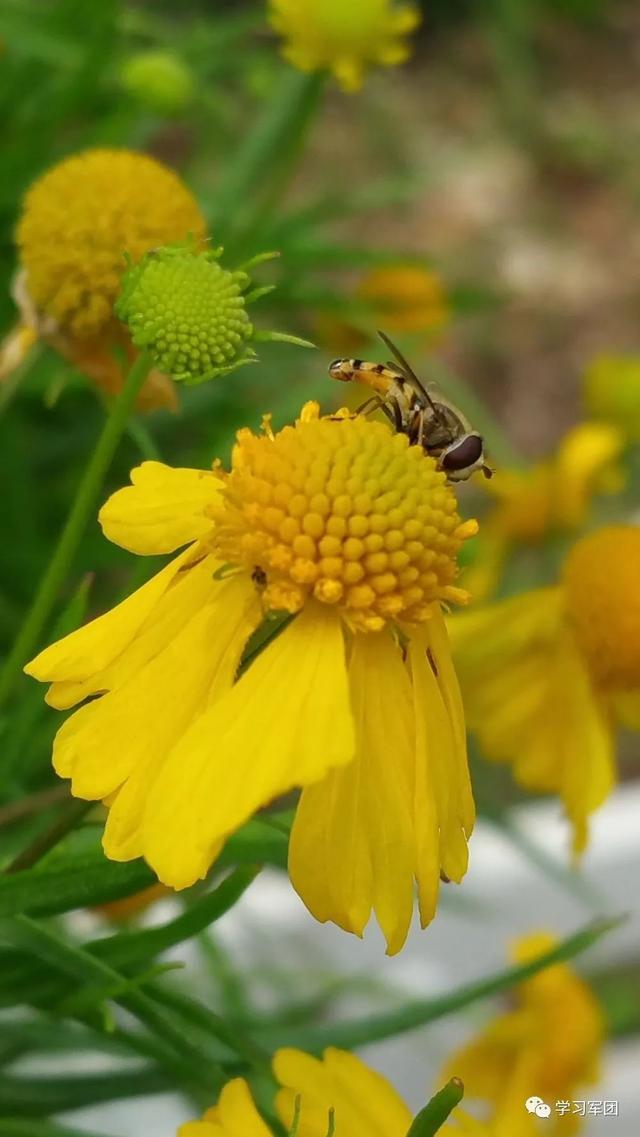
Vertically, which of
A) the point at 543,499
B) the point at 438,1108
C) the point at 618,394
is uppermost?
the point at 618,394

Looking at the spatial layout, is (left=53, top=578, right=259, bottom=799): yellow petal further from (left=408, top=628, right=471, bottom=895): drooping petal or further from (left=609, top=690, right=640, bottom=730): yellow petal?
(left=609, top=690, right=640, bottom=730): yellow petal

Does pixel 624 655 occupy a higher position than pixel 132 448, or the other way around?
pixel 132 448

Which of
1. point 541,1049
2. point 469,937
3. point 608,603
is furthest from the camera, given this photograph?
point 469,937

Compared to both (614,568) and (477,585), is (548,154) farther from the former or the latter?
(614,568)

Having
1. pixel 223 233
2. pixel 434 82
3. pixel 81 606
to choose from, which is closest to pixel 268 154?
pixel 223 233

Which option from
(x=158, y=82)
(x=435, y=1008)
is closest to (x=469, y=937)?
(x=435, y=1008)

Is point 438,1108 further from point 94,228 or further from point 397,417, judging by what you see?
point 94,228
